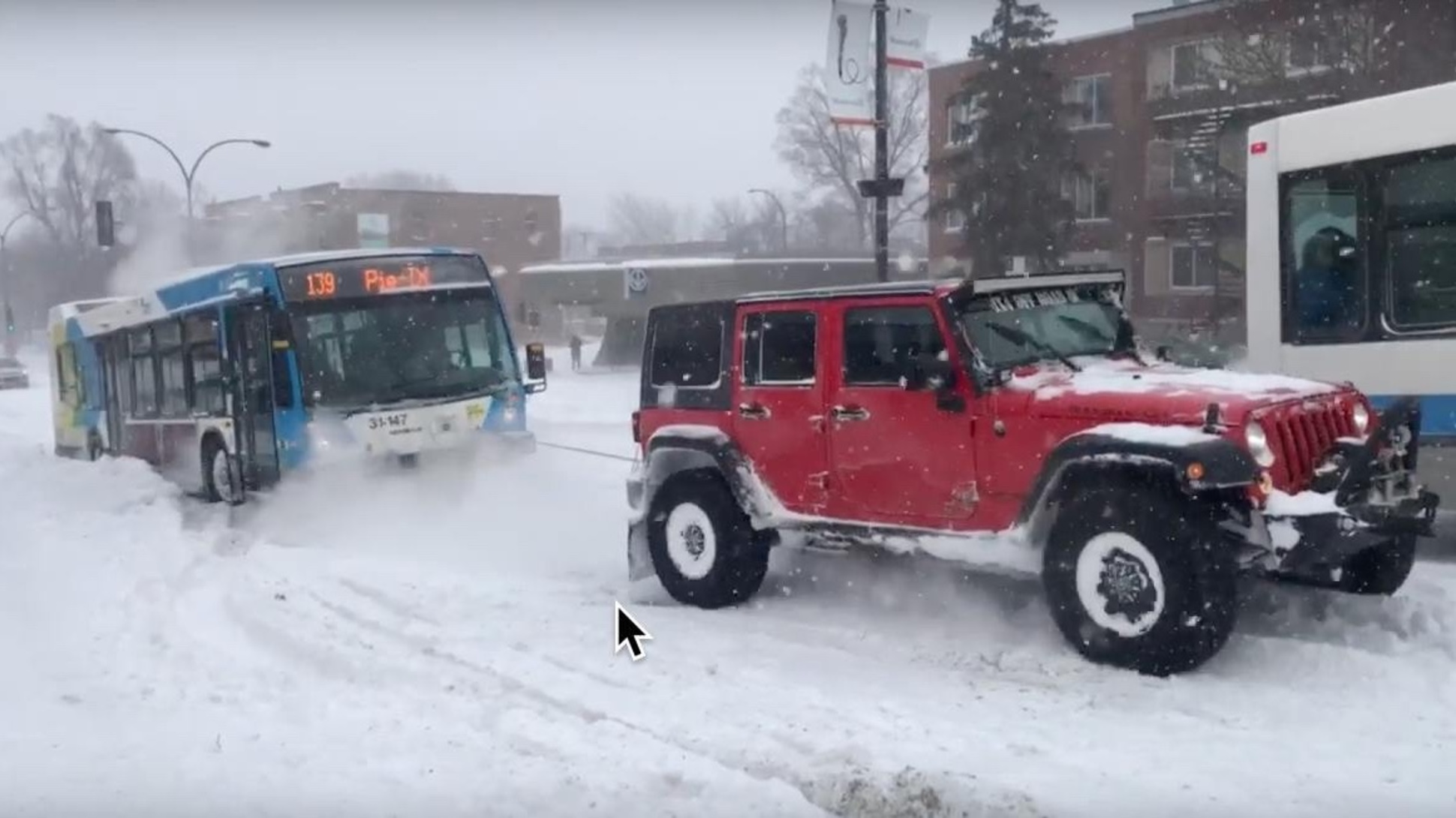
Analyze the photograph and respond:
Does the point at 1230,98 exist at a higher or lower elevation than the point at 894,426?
higher

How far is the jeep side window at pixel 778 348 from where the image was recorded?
8539 mm

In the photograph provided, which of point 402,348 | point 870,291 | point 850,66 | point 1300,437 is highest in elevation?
point 850,66

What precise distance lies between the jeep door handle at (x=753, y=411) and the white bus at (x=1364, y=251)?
179 inches

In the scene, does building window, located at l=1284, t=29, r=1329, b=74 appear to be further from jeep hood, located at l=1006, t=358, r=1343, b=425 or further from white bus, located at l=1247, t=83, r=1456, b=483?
jeep hood, located at l=1006, t=358, r=1343, b=425

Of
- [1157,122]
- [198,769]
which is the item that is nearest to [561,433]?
[198,769]

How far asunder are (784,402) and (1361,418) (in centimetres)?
331

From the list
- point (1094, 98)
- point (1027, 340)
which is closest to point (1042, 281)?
point (1027, 340)

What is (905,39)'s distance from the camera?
15891 millimetres

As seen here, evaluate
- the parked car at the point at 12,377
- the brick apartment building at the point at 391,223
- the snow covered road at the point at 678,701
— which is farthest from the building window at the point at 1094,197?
the parked car at the point at 12,377

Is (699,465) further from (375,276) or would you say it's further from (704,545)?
(375,276)

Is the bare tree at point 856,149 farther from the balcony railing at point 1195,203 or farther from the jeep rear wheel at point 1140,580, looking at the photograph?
the jeep rear wheel at point 1140,580

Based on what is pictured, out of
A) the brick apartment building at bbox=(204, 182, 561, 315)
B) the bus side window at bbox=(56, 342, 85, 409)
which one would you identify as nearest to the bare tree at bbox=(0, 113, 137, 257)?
the brick apartment building at bbox=(204, 182, 561, 315)

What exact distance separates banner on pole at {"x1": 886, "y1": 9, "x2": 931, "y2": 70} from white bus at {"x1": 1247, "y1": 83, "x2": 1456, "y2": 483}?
5486mm

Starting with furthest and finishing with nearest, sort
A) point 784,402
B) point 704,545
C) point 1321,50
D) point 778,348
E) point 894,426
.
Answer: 1. point 1321,50
2. point 704,545
3. point 778,348
4. point 784,402
5. point 894,426
